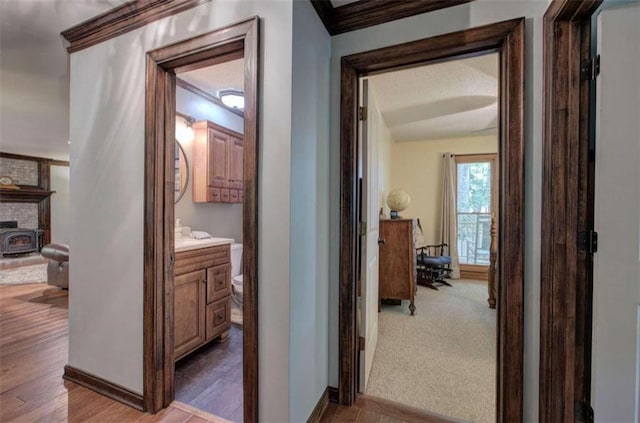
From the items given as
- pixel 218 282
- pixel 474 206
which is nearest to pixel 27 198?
pixel 218 282

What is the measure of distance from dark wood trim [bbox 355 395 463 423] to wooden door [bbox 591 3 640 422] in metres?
0.74

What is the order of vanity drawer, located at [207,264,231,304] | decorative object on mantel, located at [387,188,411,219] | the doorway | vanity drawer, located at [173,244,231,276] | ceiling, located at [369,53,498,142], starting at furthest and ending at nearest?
decorative object on mantel, located at [387,188,411,219]
ceiling, located at [369,53,498,142]
vanity drawer, located at [207,264,231,304]
vanity drawer, located at [173,244,231,276]
the doorway

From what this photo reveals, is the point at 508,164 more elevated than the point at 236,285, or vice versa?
the point at 508,164

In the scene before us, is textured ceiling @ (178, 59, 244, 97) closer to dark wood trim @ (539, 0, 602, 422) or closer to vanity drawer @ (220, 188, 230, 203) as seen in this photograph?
vanity drawer @ (220, 188, 230, 203)

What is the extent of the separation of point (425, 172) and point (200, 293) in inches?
172

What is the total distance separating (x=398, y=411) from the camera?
5.49ft

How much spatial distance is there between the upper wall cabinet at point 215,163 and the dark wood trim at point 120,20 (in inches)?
42.3

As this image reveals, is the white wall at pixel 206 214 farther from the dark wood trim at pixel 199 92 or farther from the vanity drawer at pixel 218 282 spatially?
the vanity drawer at pixel 218 282

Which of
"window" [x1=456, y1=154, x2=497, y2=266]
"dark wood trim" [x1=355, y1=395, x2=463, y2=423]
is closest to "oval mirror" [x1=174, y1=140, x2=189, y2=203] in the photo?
"dark wood trim" [x1=355, y1=395, x2=463, y2=423]

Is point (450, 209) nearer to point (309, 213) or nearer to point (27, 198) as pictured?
point (309, 213)

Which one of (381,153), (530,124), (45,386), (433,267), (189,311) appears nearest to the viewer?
(530,124)

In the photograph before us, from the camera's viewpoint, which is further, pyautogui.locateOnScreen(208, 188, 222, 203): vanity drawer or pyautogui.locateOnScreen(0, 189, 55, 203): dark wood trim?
pyautogui.locateOnScreen(0, 189, 55, 203): dark wood trim

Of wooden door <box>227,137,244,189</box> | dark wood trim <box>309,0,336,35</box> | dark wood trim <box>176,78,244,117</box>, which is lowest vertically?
wooden door <box>227,137,244,189</box>

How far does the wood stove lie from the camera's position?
660 cm
